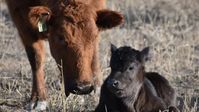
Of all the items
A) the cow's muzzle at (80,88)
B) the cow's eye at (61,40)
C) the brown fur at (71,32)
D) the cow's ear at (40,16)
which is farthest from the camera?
the cow's ear at (40,16)

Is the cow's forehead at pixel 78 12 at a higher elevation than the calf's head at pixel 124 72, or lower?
higher

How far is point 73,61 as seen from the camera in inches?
310

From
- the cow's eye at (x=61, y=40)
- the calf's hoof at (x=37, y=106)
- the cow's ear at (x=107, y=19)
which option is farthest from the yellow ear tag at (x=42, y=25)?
the calf's hoof at (x=37, y=106)

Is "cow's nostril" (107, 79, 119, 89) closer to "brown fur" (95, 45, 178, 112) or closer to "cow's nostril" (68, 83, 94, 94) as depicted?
"brown fur" (95, 45, 178, 112)

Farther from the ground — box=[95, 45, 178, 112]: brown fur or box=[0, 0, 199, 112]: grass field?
→ box=[95, 45, 178, 112]: brown fur

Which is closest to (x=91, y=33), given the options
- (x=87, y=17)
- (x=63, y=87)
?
(x=87, y=17)

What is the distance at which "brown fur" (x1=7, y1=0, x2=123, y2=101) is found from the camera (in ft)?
25.7

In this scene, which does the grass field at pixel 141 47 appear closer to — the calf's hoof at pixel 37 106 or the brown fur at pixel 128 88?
the calf's hoof at pixel 37 106

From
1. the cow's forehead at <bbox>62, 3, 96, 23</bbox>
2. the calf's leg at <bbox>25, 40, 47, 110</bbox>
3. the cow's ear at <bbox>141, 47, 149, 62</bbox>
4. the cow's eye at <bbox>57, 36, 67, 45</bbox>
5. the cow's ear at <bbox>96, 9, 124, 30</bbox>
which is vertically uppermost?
the cow's forehead at <bbox>62, 3, 96, 23</bbox>

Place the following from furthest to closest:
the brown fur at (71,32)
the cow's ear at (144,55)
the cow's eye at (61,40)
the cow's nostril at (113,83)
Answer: the cow's eye at (61,40)
the brown fur at (71,32)
the cow's ear at (144,55)
the cow's nostril at (113,83)

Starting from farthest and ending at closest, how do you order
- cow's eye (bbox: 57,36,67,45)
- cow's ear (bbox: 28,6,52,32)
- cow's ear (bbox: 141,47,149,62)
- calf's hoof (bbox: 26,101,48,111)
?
calf's hoof (bbox: 26,101,48,111) < cow's ear (bbox: 28,6,52,32) < cow's eye (bbox: 57,36,67,45) < cow's ear (bbox: 141,47,149,62)

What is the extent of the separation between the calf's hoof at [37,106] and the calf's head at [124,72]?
56.9 inches

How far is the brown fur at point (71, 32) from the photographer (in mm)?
7836

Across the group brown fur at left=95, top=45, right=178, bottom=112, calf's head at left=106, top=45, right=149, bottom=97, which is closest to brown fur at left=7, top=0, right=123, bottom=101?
brown fur at left=95, top=45, right=178, bottom=112
